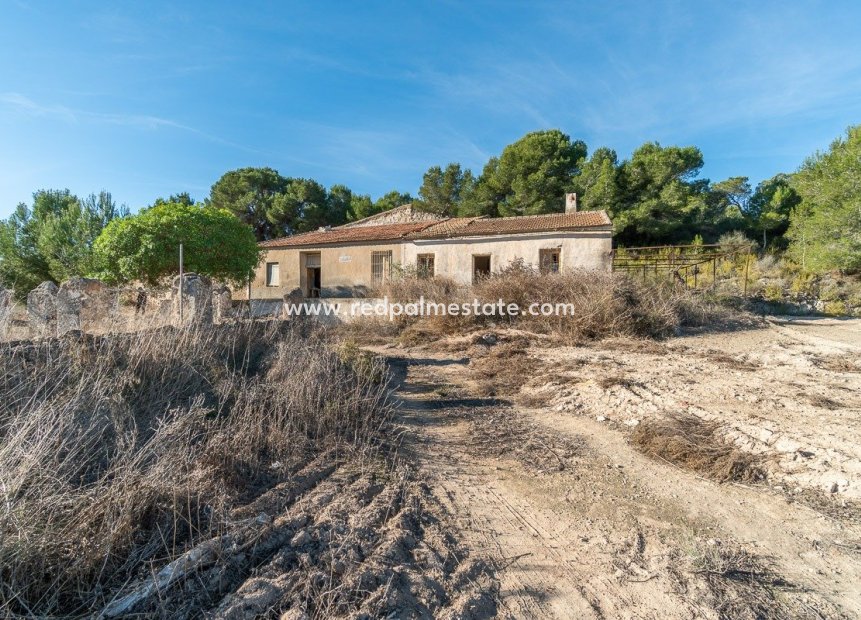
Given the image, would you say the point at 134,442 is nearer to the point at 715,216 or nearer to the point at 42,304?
the point at 42,304

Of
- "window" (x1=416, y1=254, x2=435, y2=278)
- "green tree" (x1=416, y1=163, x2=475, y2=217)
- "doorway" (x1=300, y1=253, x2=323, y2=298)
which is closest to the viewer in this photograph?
"window" (x1=416, y1=254, x2=435, y2=278)

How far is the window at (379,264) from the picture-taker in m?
16.6

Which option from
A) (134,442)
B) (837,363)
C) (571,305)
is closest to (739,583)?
(134,442)

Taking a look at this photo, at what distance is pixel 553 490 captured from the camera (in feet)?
10.1

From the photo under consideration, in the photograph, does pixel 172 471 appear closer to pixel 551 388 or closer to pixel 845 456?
pixel 551 388

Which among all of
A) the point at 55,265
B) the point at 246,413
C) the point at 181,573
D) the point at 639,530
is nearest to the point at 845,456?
the point at 639,530

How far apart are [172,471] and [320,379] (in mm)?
2022

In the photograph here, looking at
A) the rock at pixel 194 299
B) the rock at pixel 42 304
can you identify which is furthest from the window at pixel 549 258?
the rock at pixel 42 304

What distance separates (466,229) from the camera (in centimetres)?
1573

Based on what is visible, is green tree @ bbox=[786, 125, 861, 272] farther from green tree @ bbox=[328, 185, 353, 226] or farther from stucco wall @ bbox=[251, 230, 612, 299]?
green tree @ bbox=[328, 185, 353, 226]

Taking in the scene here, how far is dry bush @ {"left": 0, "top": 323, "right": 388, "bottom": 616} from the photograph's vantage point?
1.76 meters

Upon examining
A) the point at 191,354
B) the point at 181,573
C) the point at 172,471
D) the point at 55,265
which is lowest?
the point at 181,573

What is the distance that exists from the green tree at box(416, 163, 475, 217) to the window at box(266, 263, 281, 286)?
12.3 metres

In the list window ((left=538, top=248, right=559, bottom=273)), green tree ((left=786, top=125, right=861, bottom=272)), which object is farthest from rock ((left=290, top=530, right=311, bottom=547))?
green tree ((left=786, top=125, right=861, bottom=272))
